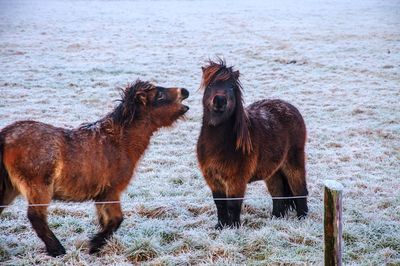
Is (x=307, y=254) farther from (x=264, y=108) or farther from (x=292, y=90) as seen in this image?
(x=292, y=90)

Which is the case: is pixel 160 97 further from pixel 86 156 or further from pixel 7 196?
pixel 7 196

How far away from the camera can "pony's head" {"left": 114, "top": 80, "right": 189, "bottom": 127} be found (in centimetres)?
505

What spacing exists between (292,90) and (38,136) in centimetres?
1284

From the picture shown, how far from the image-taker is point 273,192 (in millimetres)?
6461

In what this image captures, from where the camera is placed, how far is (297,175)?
6.24 meters

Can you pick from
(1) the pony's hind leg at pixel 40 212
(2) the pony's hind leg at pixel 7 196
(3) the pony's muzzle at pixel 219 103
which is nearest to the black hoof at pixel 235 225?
(3) the pony's muzzle at pixel 219 103

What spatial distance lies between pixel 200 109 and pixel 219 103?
8.34 meters

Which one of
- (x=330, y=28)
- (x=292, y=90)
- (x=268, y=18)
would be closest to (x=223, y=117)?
(x=292, y=90)

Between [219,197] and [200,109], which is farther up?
[219,197]

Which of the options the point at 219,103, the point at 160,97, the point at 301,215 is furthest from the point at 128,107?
the point at 301,215

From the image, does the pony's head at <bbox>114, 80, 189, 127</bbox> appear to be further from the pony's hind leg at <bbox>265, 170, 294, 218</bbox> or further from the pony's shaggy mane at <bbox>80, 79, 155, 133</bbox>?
the pony's hind leg at <bbox>265, 170, 294, 218</bbox>

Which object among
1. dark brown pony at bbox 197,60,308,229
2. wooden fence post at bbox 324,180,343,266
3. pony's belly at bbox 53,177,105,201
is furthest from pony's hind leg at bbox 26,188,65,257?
wooden fence post at bbox 324,180,343,266

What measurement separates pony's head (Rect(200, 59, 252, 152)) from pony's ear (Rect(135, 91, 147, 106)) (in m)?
0.81

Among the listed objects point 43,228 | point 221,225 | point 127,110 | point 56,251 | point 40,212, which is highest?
point 127,110
